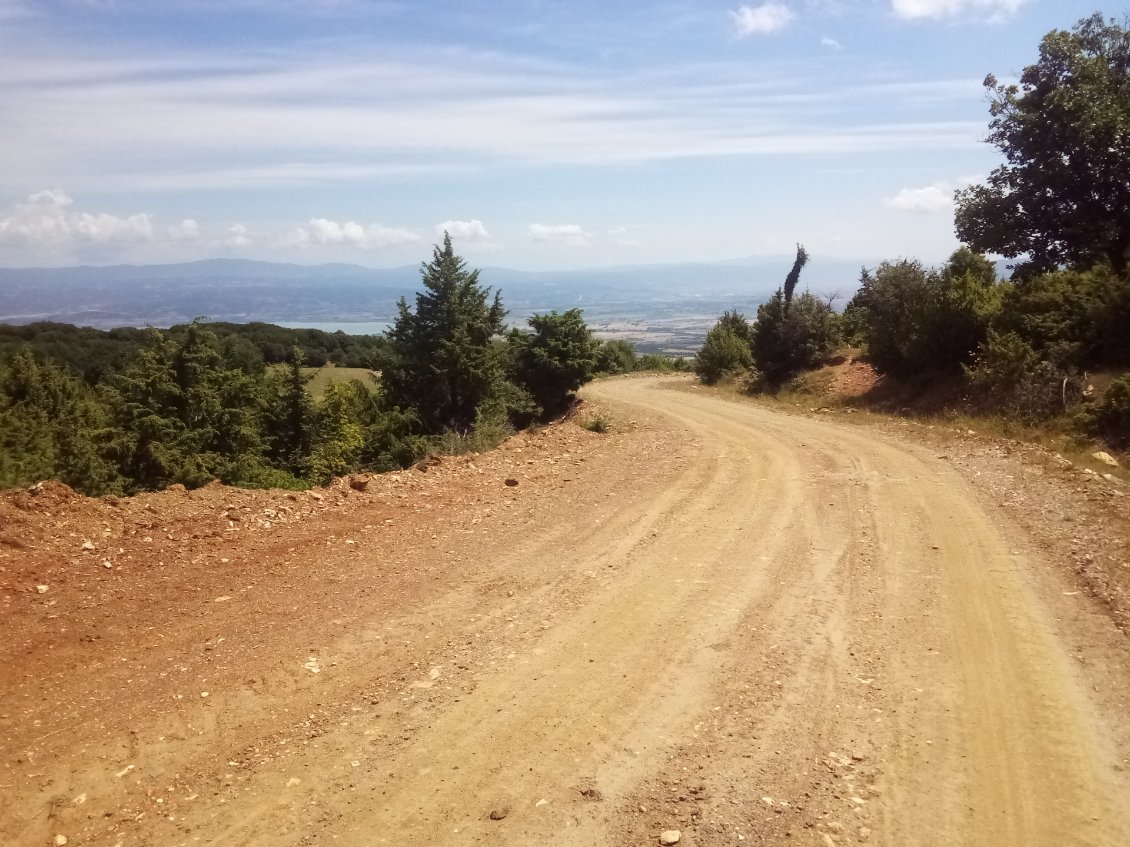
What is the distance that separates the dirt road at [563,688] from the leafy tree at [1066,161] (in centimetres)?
1404

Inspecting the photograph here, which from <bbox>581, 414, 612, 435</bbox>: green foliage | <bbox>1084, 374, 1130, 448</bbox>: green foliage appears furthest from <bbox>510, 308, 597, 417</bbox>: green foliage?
<bbox>1084, 374, 1130, 448</bbox>: green foliage

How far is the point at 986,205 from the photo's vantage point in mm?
20922

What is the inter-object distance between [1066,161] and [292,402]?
30699 millimetres

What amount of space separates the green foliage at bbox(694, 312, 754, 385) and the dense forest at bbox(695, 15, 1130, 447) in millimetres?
12857

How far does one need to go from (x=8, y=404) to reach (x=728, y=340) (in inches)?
1343

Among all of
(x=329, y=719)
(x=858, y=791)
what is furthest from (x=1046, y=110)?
(x=329, y=719)

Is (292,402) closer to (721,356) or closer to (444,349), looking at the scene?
(444,349)

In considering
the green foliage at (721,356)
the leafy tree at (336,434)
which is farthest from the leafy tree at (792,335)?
the leafy tree at (336,434)

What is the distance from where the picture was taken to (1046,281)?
753 inches

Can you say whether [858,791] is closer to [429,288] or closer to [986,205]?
[986,205]

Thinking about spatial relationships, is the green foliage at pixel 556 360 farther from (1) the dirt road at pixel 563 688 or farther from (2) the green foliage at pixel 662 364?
(1) the dirt road at pixel 563 688

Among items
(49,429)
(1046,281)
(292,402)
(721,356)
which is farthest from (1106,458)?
(49,429)

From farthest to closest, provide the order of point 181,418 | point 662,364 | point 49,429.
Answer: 1. point 662,364
2. point 49,429
3. point 181,418

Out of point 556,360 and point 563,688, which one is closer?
point 563,688
